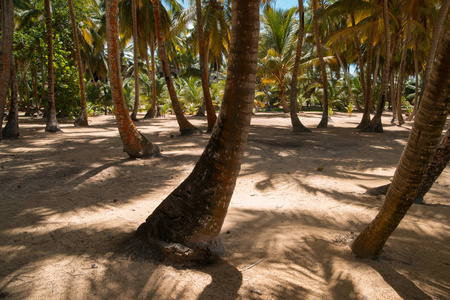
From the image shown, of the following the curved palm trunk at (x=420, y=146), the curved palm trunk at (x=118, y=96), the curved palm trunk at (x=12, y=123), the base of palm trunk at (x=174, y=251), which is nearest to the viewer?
the curved palm trunk at (x=420, y=146)

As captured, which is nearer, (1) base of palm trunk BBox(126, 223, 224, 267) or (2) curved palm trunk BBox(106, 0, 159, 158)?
(1) base of palm trunk BBox(126, 223, 224, 267)

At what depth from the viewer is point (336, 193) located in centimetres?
567

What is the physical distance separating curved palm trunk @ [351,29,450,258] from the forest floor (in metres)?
0.62

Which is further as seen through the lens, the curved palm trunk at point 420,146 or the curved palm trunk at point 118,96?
the curved palm trunk at point 118,96

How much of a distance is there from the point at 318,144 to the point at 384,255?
25.1 feet

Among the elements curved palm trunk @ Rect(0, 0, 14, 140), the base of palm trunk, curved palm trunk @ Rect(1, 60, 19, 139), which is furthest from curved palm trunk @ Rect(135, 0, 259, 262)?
curved palm trunk @ Rect(1, 60, 19, 139)

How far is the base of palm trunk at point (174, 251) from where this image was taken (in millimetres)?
3045

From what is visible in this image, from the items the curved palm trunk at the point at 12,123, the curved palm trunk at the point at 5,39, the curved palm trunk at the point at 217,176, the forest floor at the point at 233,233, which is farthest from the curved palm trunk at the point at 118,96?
the curved palm trunk at the point at 12,123

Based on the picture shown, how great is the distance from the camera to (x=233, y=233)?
409 cm

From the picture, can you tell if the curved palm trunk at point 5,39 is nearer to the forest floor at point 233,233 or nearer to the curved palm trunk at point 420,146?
the forest floor at point 233,233

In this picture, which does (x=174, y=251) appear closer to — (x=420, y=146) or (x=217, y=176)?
(x=217, y=176)

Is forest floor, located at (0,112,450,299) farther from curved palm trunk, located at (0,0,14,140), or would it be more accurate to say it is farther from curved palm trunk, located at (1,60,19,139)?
curved palm trunk, located at (1,60,19,139)

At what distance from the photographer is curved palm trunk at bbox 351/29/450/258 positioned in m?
2.33

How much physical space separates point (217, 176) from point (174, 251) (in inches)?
32.5
